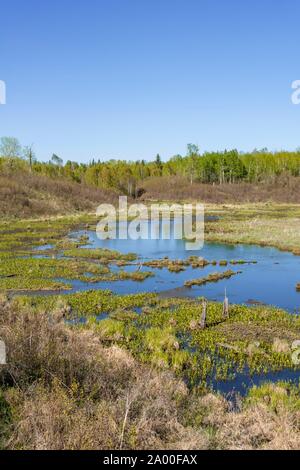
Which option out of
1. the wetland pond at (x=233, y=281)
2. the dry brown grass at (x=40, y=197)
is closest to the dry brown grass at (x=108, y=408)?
the wetland pond at (x=233, y=281)

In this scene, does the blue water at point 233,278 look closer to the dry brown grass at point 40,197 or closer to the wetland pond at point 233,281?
the wetland pond at point 233,281

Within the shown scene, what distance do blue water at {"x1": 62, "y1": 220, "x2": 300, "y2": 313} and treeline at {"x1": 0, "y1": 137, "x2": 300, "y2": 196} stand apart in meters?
80.7

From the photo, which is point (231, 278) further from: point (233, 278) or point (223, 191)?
point (223, 191)

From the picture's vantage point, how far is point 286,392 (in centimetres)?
1380

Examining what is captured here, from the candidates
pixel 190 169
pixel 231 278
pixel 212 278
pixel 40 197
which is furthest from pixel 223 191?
pixel 212 278

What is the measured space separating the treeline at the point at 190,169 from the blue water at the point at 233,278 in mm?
80691

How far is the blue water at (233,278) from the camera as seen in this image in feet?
90.2

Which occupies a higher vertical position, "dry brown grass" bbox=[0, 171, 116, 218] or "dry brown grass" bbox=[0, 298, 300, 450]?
"dry brown grass" bbox=[0, 171, 116, 218]

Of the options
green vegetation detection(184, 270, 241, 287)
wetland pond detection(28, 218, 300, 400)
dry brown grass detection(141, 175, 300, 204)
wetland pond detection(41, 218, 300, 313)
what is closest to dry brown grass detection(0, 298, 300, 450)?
wetland pond detection(28, 218, 300, 400)

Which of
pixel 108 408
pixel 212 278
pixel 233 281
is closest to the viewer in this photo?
pixel 108 408

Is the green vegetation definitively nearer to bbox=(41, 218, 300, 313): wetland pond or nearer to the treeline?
bbox=(41, 218, 300, 313): wetland pond

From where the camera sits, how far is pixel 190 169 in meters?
139

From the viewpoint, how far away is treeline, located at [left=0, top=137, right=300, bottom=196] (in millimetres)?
126812

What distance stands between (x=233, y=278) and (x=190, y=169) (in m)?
109
